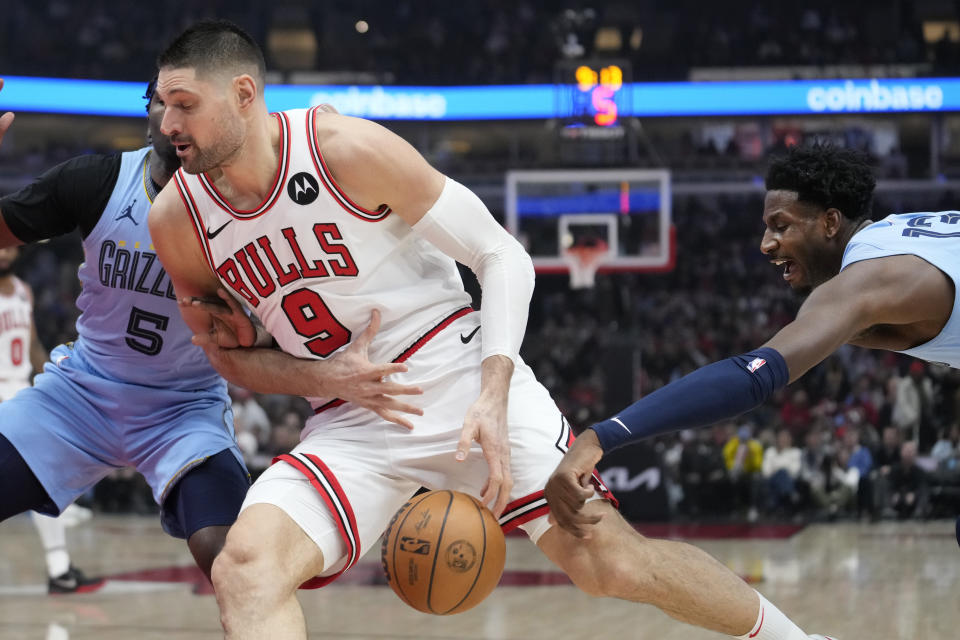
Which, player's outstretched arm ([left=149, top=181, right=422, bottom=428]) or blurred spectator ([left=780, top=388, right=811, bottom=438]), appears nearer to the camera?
player's outstretched arm ([left=149, top=181, right=422, bottom=428])

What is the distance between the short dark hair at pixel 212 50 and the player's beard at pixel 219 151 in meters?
0.17

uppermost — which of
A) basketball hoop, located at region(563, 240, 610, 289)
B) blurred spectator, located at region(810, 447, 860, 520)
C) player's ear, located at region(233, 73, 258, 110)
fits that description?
player's ear, located at region(233, 73, 258, 110)

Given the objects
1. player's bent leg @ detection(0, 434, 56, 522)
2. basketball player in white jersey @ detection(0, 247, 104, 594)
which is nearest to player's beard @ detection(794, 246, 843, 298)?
player's bent leg @ detection(0, 434, 56, 522)

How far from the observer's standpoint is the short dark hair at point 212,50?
126 inches

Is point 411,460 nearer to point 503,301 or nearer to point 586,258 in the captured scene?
point 503,301

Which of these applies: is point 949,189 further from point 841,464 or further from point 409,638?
point 409,638

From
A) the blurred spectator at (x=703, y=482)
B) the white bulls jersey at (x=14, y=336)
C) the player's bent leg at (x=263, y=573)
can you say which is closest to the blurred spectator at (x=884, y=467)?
the blurred spectator at (x=703, y=482)

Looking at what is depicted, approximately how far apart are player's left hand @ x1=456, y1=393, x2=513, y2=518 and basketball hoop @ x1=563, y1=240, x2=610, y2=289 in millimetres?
10014

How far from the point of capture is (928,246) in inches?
116

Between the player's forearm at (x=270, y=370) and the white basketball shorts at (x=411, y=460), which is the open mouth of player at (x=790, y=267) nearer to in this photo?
the white basketball shorts at (x=411, y=460)

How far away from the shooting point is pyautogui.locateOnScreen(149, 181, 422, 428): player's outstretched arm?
3.27 m

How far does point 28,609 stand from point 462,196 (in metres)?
4.35

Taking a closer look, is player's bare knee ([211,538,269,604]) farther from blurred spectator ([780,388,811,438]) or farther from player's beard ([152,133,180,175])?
blurred spectator ([780,388,811,438])

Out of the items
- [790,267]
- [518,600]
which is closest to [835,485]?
[518,600]
